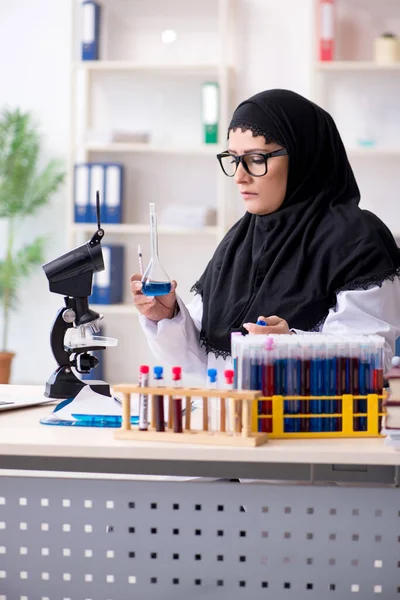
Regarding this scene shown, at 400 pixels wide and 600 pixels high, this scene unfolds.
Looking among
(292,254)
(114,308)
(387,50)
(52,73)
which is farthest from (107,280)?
(292,254)

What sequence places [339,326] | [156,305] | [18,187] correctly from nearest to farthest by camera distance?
[339,326] → [156,305] → [18,187]

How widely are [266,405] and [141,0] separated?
356 cm

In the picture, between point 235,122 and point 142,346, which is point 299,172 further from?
point 142,346

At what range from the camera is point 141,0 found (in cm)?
468

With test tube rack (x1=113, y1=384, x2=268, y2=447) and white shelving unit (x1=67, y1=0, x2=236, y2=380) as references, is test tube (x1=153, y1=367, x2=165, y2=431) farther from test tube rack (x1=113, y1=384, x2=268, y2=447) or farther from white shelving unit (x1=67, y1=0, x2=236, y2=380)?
white shelving unit (x1=67, y1=0, x2=236, y2=380)

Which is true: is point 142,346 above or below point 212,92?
below

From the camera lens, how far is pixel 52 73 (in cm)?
486

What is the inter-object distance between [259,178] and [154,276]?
442 millimetres

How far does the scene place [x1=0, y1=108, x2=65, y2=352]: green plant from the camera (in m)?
4.69

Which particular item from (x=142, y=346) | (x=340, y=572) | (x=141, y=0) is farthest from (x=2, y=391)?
(x=141, y=0)

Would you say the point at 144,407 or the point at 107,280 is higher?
the point at 107,280

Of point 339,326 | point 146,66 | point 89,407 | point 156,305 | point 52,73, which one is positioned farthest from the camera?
point 52,73

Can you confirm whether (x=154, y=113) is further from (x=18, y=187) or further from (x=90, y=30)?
(x=18, y=187)

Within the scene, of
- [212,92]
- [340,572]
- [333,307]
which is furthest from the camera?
[212,92]
